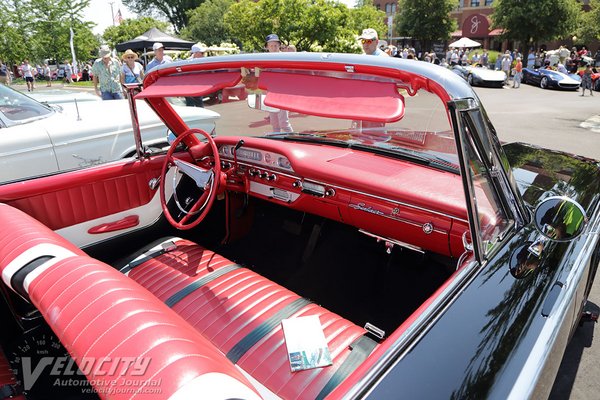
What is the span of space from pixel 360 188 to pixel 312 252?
3.04 feet

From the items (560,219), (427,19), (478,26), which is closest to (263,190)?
(560,219)

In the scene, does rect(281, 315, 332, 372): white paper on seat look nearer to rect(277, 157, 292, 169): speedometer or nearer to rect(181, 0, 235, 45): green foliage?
rect(277, 157, 292, 169): speedometer

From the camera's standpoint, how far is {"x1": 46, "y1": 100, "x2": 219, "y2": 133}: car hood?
4.41 m

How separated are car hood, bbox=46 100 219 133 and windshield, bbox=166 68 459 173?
4.63ft

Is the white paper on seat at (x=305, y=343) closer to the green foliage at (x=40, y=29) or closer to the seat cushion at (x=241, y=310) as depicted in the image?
the seat cushion at (x=241, y=310)

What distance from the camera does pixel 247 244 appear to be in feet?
10.9

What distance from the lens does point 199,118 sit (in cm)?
478

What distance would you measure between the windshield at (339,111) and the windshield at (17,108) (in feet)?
7.61

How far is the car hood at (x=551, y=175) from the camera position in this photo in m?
2.16

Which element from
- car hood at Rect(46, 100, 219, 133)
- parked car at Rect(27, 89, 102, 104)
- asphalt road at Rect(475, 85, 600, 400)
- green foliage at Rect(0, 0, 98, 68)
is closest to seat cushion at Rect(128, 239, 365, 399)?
asphalt road at Rect(475, 85, 600, 400)

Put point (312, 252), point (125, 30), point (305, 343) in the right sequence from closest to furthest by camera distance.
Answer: point (305, 343)
point (312, 252)
point (125, 30)

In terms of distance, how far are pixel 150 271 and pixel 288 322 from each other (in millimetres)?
1002

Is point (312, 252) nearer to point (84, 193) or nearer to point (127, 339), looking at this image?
point (84, 193)

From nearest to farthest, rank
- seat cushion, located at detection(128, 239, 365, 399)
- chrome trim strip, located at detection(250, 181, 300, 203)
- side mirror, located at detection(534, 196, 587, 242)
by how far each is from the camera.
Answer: side mirror, located at detection(534, 196, 587, 242)
seat cushion, located at detection(128, 239, 365, 399)
chrome trim strip, located at detection(250, 181, 300, 203)
